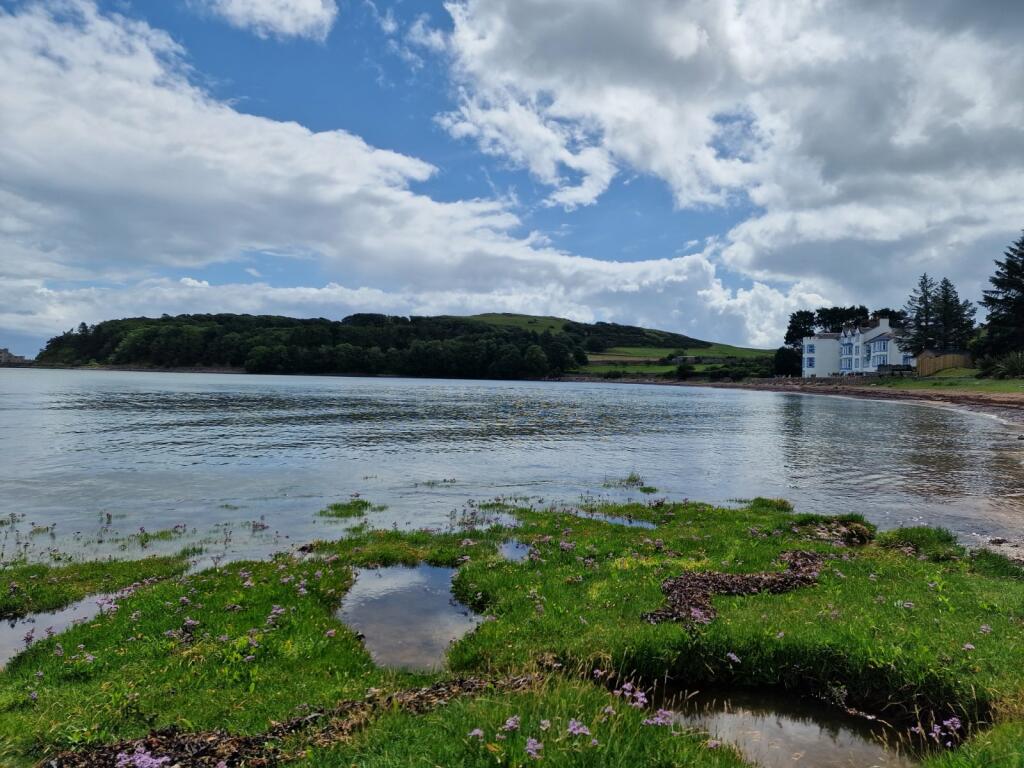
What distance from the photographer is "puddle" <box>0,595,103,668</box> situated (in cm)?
1126

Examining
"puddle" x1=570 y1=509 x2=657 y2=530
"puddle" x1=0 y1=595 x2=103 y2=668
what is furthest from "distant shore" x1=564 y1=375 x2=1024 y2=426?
"puddle" x1=0 y1=595 x2=103 y2=668

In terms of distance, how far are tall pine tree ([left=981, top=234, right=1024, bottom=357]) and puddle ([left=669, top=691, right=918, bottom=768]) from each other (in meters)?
131

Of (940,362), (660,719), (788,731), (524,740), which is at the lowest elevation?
(788,731)

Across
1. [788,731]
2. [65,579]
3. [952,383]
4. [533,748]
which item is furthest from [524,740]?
[952,383]

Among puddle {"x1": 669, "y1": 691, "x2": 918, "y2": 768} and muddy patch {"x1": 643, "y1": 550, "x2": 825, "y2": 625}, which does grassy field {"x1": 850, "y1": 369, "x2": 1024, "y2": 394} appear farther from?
puddle {"x1": 669, "y1": 691, "x2": 918, "y2": 768}

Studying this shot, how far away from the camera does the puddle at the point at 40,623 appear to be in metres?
11.3

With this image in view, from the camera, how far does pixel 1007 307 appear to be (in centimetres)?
11288

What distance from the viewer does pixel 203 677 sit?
29.5ft

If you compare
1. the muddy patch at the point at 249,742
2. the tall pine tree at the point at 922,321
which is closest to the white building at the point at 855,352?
Result: the tall pine tree at the point at 922,321

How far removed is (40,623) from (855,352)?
200 metres

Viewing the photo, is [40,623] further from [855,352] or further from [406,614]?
[855,352]

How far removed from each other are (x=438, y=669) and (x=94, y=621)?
24.1 feet

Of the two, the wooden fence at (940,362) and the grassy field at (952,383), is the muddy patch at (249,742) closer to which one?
the grassy field at (952,383)

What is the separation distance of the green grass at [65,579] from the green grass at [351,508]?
6577 mm
